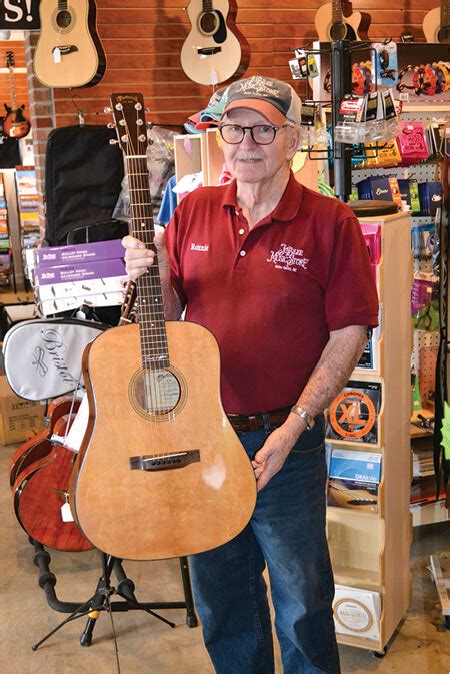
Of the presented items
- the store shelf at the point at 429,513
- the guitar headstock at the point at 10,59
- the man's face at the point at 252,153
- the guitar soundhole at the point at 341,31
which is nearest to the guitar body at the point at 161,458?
the man's face at the point at 252,153

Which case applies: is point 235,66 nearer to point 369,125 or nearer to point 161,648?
point 369,125

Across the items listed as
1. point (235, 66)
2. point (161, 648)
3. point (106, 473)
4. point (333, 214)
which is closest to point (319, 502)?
point (106, 473)

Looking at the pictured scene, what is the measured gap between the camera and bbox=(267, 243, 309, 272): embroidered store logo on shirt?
1.73 m

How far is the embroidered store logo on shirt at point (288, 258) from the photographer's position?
1.73 metres

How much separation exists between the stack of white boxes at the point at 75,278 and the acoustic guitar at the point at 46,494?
1.55 ft

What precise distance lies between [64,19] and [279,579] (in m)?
3.34

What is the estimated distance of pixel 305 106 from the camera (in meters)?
2.59

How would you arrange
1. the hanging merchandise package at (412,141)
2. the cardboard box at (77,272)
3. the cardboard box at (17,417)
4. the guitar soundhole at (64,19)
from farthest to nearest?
the cardboard box at (17,417) < the guitar soundhole at (64,19) < the hanging merchandise package at (412,141) < the cardboard box at (77,272)

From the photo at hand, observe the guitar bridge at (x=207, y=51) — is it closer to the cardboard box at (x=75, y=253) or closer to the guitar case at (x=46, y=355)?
the cardboard box at (x=75, y=253)

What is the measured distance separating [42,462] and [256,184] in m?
1.55

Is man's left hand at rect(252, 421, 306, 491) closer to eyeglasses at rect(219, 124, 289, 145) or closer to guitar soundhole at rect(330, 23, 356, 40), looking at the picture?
eyeglasses at rect(219, 124, 289, 145)

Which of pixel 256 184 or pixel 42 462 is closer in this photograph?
pixel 256 184

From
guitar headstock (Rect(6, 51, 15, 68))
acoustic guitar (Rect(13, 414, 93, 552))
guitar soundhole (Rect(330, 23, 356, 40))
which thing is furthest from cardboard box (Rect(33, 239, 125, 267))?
guitar headstock (Rect(6, 51, 15, 68))

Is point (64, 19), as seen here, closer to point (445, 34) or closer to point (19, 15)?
point (19, 15)
